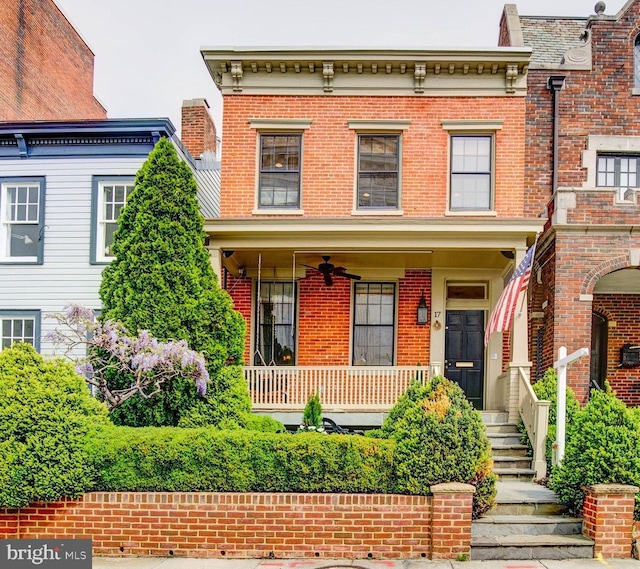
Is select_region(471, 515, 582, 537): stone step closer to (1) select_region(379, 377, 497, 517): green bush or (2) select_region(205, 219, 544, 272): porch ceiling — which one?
(1) select_region(379, 377, 497, 517): green bush

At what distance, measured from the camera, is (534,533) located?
9266 mm

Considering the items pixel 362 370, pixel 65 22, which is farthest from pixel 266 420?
pixel 65 22

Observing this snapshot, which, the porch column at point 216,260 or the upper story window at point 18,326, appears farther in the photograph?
the upper story window at point 18,326

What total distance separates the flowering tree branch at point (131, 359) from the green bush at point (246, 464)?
1748mm

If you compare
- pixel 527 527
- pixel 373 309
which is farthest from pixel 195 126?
pixel 527 527

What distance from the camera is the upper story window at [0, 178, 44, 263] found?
1480 centimetres

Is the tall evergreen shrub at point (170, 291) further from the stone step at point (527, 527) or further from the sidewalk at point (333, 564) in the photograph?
the stone step at point (527, 527)

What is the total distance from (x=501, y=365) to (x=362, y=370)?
3.20 meters

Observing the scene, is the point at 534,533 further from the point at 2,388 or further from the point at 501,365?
the point at 2,388

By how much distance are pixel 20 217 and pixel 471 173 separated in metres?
9.27

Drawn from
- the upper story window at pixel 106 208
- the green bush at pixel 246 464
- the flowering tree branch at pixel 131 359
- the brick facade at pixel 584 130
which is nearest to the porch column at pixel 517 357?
the brick facade at pixel 584 130

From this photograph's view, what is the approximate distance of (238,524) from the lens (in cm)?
891

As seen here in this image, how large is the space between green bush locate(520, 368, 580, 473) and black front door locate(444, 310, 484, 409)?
2.50 m

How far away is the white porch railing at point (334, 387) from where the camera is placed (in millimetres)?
13406
